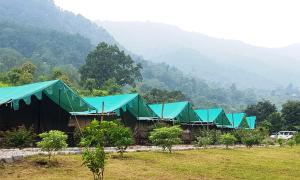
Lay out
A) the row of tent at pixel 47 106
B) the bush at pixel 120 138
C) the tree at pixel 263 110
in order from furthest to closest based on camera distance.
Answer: the tree at pixel 263 110, the row of tent at pixel 47 106, the bush at pixel 120 138

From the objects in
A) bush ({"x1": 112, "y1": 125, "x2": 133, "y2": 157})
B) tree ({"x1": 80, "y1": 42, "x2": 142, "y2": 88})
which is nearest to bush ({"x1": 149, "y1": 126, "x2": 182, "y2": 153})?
bush ({"x1": 112, "y1": 125, "x2": 133, "y2": 157})

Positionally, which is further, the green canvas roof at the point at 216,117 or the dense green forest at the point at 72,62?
the dense green forest at the point at 72,62

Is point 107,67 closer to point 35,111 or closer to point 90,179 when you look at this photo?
point 35,111

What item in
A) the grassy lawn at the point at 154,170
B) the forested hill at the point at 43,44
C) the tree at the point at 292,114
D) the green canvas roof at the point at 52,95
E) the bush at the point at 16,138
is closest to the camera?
the grassy lawn at the point at 154,170

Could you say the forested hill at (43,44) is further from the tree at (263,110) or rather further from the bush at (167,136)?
the bush at (167,136)

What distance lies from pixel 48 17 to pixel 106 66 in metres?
103

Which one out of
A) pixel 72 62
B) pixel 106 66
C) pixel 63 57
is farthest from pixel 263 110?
pixel 63 57

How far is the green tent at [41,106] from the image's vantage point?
17344mm

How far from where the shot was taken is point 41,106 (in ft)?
62.5

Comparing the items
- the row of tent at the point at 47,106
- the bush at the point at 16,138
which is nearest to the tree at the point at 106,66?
the row of tent at the point at 47,106

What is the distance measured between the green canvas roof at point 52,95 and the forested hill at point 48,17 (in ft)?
425

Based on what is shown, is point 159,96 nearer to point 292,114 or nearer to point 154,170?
point 292,114

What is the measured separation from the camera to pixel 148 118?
24594 millimetres

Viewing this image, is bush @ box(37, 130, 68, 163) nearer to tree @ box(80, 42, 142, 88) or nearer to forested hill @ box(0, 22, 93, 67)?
tree @ box(80, 42, 142, 88)
